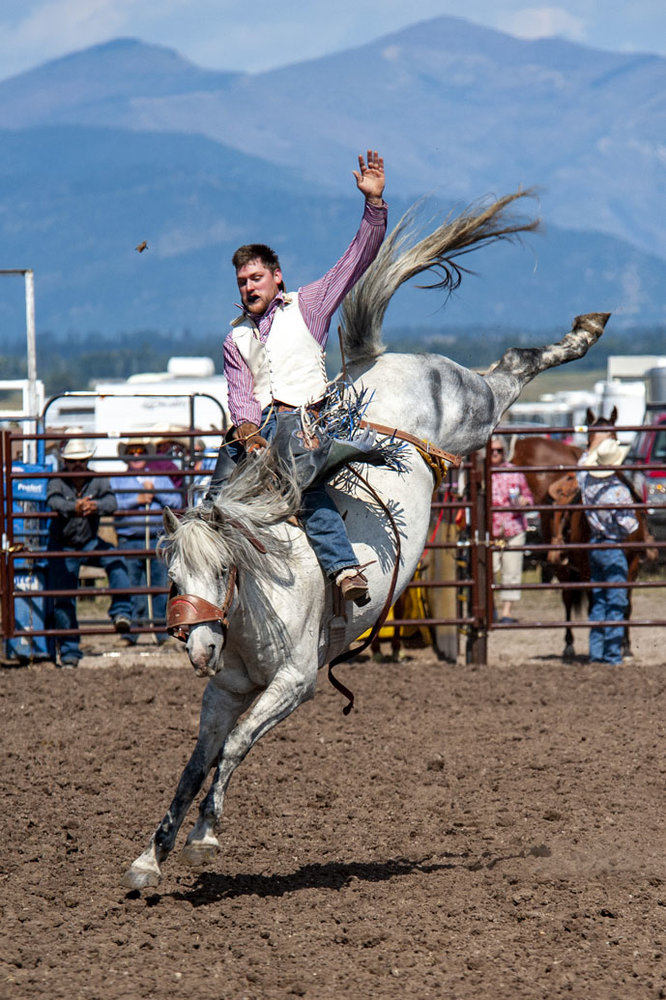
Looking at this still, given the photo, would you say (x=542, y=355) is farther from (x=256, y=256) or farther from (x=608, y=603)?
(x=608, y=603)

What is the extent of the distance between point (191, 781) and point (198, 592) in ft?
2.43

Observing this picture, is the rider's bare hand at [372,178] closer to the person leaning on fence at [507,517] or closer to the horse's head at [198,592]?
the horse's head at [198,592]

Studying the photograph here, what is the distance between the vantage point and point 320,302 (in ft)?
14.2

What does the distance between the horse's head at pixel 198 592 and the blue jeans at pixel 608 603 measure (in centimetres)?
596

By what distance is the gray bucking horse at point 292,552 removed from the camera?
150 inches

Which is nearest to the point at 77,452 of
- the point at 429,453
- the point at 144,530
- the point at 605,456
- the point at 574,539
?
the point at 144,530

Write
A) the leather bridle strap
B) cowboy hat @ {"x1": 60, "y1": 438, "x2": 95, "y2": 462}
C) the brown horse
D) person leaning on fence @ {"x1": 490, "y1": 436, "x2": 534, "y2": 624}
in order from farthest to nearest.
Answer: person leaning on fence @ {"x1": 490, "y1": 436, "x2": 534, "y2": 624} → the brown horse → cowboy hat @ {"x1": 60, "y1": 438, "x2": 95, "y2": 462} → the leather bridle strap

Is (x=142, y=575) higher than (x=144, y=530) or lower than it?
lower

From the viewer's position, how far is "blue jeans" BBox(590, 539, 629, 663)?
30.3 ft

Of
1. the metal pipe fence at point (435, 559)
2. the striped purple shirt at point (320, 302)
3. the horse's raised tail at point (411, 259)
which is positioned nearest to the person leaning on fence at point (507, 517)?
the metal pipe fence at point (435, 559)

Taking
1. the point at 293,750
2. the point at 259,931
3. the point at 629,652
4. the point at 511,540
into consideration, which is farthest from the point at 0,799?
the point at 511,540

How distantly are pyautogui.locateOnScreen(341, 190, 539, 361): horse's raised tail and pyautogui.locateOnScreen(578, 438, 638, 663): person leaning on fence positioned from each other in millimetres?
4539

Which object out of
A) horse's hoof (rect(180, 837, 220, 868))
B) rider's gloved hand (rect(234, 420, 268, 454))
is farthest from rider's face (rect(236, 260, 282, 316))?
horse's hoof (rect(180, 837, 220, 868))

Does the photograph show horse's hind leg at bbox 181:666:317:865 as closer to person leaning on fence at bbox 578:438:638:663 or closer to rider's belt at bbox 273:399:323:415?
rider's belt at bbox 273:399:323:415
